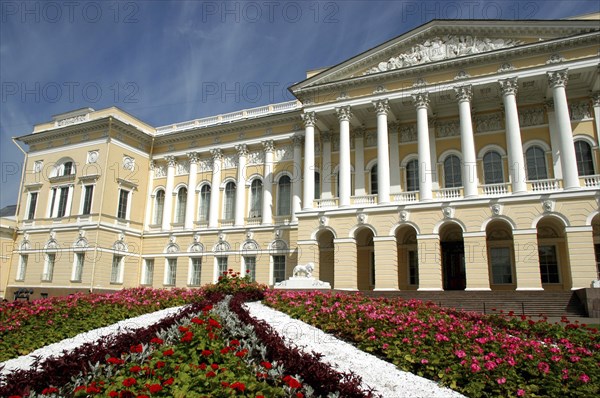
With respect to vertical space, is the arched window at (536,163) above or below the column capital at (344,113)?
below

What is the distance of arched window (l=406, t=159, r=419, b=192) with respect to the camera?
1126 inches

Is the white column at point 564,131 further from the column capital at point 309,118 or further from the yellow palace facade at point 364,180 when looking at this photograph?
the column capital at point 309,118

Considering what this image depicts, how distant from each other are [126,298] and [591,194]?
21.1 metres

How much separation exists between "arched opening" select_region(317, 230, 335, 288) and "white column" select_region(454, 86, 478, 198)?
903 cm

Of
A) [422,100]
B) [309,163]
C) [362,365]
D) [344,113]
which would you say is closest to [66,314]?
[362,365]

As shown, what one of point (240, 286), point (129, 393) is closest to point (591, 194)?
point (240, 286)

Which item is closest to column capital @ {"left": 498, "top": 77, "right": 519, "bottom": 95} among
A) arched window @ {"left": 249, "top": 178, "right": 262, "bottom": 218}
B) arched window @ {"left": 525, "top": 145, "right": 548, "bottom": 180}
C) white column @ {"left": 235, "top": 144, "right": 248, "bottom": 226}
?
arched window @ {"left": 525, "top": 145, "right": 548, "bottom": 180}

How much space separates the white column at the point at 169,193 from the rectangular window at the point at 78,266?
20.3ft

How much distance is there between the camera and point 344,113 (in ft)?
93.0

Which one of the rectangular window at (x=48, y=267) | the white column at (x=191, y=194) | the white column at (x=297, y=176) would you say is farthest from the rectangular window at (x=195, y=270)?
the rectangular window at (x=48, y=267)

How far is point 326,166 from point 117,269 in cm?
A: 1759

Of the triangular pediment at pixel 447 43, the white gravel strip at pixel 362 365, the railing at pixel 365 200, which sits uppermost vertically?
the triangular pediment at pixel 447 43

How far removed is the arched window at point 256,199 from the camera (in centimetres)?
3375

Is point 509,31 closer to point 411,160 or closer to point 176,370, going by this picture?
point 411,160
